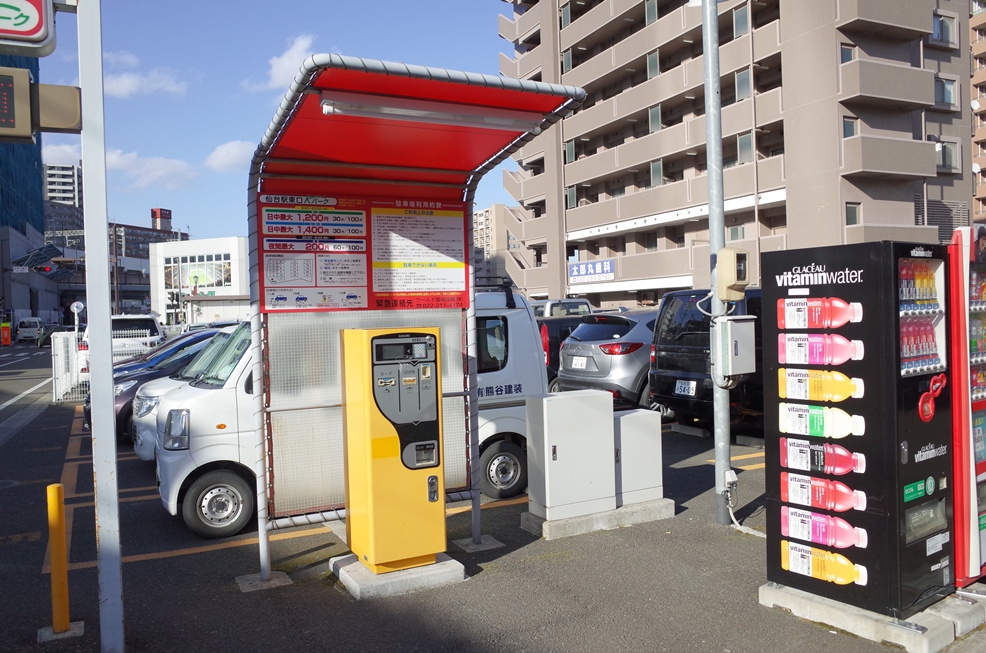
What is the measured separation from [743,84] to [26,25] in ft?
104

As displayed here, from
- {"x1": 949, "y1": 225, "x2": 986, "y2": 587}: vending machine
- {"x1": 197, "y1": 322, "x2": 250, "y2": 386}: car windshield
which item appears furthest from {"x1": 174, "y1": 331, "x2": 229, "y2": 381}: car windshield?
{"x1": 949, "y1": 225, "x2": 986, "y2": 587}: vending machine

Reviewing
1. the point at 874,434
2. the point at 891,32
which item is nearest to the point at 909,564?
the point at 874,434

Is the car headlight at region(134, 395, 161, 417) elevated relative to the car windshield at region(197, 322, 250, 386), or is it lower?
lower

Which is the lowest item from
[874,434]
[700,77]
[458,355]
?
[874,434]

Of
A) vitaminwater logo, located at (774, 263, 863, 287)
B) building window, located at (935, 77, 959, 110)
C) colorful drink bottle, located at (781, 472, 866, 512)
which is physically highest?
building window, located at (935, 77, 959, 110)

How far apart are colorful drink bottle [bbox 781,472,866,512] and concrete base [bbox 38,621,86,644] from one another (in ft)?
14.1

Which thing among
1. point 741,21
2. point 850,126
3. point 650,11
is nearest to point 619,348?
point 850,126

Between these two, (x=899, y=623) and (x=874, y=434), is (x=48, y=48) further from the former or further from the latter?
(x=899, y=623)

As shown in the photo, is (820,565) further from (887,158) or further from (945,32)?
(945,32)

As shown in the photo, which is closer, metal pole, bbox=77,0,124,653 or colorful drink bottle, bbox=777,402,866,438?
metal pole, bbox=77,0,124,653

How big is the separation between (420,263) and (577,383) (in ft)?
21.5

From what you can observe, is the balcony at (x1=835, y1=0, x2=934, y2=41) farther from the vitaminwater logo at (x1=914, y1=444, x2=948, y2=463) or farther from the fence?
the vitaminwater logo at (x1=914, y1=444, x2=948, y2=463)

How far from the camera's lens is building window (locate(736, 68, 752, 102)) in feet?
103

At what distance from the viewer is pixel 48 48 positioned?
153 inches
